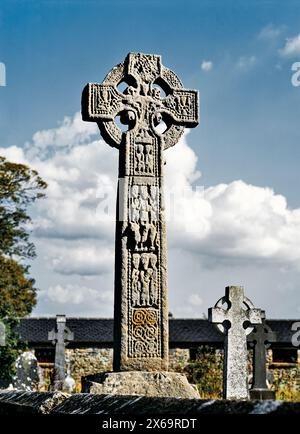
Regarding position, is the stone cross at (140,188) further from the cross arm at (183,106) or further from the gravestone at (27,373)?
the gravestone at (27,373)

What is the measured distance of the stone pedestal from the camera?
670 cm

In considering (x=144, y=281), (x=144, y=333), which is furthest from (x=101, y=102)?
(x=144, y=333)

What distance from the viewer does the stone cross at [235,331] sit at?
11.3 m

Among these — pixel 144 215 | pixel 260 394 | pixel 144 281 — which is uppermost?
pixel 144 215

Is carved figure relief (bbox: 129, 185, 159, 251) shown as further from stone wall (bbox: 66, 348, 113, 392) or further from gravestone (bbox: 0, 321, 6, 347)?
stone wall (bbox: 66, 348, 113, 392)

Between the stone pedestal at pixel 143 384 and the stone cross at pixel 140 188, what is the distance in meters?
0.18

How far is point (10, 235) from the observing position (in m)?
31.1

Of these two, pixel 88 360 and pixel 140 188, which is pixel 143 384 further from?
pixel 88 360

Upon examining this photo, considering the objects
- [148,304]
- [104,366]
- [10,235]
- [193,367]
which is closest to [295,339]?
[193,367]

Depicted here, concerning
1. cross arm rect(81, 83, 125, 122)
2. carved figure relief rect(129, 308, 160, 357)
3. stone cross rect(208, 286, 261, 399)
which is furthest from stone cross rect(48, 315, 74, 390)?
cross arm rect(81, 83, 125, 122)

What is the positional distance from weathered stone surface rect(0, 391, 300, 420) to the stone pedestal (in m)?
1.58

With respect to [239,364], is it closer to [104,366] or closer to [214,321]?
[214,321]

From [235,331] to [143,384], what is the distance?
5.18 meters

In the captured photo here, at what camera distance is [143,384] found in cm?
684
